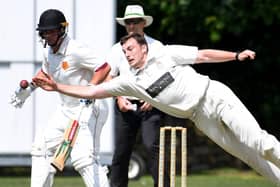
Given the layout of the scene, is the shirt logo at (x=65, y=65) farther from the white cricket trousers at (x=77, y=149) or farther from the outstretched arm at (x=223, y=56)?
the outstretched arm at (x=223, y=56)

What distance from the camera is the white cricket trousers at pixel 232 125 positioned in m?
7.32

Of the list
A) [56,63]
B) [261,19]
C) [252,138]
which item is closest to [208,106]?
[252,138]

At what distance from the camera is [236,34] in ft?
54.3

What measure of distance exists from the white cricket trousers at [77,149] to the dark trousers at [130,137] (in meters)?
0.57

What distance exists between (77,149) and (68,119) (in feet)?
0.85

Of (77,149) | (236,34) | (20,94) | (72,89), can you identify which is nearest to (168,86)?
(72,89)

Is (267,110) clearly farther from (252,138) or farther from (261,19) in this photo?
(252,138)

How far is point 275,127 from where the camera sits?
17.3 m

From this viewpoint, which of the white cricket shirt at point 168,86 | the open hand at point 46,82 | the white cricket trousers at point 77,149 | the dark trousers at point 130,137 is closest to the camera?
the open hand at point 46,82

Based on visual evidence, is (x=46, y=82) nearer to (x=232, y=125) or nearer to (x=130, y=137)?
(x=232, y=125)

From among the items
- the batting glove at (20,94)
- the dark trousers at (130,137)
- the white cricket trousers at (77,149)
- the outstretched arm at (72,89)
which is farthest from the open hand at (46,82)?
the dark trousers at (130,137)

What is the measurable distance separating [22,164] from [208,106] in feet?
17.2

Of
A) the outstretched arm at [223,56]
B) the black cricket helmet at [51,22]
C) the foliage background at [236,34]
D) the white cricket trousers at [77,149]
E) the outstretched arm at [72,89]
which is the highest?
the black cricket helmet at [51,22]

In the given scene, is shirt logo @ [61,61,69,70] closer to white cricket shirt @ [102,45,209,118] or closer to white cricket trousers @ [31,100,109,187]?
white cricket trousers @ [31,100,109,187]
